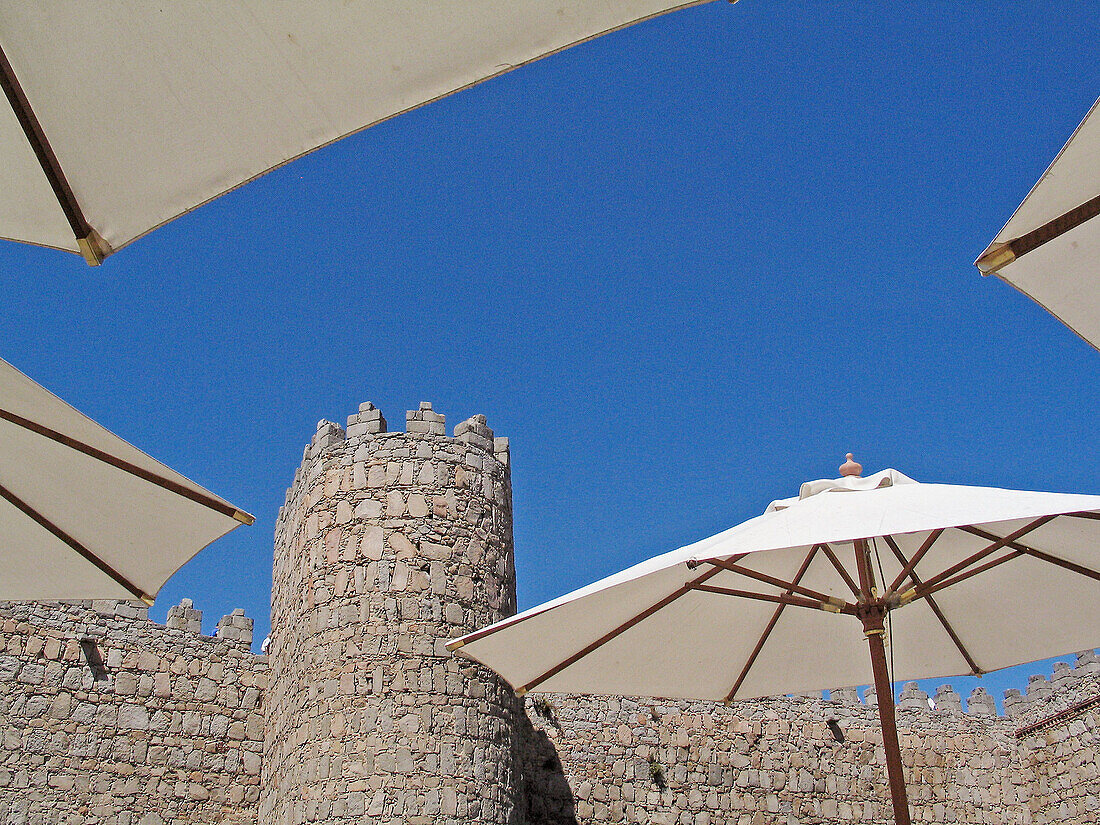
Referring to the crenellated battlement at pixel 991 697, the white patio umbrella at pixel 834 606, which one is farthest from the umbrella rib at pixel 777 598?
the crenellated battlement at pixel 991 697

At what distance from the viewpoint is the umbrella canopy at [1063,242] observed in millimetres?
3072

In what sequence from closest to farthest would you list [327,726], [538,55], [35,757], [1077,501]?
[538,55] → [1077,501] → [327,726] → [35,757]

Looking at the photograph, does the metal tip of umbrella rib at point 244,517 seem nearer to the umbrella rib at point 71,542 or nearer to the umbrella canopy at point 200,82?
the umbrella rib at point 71,542

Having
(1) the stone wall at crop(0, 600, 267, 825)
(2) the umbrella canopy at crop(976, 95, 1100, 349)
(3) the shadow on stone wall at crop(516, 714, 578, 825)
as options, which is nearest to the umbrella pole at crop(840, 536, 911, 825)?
(2) the umbrella canopy at crop(976, 95, 1100, 349)

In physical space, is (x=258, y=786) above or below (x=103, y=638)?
below

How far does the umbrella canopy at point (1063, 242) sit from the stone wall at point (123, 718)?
821 cm

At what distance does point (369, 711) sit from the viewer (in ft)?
25.7

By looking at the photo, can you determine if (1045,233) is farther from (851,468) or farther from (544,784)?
(544,784)

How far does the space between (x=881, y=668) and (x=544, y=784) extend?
18.9ft

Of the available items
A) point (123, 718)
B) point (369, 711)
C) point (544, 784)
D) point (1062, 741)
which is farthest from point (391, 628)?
point (1062, 741)

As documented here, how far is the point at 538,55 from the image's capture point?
246cm

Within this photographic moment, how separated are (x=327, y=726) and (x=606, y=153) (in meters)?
5.23

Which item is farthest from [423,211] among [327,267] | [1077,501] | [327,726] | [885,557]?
[1077,501]

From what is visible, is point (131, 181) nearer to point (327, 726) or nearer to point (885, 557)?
point (885, 557)
